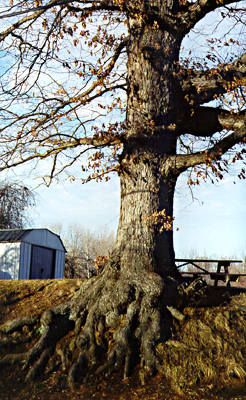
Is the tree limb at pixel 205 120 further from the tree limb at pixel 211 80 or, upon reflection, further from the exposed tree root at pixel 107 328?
the exposed tree root at pixel 107 328

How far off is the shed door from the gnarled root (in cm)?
1202

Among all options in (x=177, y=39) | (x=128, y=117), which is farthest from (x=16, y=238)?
(x=177, y=39)

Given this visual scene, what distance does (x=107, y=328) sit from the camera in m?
6.18

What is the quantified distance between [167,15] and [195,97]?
6.32 ft

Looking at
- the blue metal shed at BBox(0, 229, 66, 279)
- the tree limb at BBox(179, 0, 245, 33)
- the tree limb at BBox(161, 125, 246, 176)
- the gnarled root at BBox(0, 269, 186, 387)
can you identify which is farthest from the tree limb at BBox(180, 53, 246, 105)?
the blue metal shed at BBox(0, 229, 66, 279)

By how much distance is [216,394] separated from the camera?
192 inches

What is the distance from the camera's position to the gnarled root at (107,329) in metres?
5.61

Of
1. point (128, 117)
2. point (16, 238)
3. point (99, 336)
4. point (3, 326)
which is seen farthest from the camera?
point (16, 238)

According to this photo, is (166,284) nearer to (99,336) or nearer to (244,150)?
(99,336)

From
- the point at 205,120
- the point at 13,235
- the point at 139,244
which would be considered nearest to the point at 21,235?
the point at 13,235

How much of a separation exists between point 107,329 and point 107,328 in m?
0.02

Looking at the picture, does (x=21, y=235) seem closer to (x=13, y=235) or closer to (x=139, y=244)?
(x=13, y=235)

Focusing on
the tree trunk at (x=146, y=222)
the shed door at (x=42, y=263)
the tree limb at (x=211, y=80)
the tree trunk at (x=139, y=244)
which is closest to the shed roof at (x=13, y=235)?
the shed door at (x=42, y=263)

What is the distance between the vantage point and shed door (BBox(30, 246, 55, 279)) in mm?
18172
